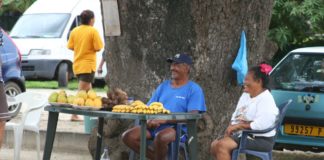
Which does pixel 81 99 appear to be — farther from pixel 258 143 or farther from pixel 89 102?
pixel 258 143

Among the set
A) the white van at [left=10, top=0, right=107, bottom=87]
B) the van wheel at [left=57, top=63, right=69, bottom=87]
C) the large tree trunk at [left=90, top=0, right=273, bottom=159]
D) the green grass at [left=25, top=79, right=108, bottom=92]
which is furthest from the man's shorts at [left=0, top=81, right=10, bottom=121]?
the van wheel at [left=57, top=63, right=69, bottom=87]

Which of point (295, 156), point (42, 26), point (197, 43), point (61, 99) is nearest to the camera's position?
point (61, 99)

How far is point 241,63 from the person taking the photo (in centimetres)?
829

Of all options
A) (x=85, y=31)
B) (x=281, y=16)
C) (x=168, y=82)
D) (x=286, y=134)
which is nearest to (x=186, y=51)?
(x=168, y=82)

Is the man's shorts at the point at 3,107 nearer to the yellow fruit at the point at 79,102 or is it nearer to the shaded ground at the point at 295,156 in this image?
the yellow fruit at the point at 79,102

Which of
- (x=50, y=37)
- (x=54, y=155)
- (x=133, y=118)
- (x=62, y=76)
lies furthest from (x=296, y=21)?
(x=133, y=118)

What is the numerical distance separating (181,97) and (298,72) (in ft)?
8.85

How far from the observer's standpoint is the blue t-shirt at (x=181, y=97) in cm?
754

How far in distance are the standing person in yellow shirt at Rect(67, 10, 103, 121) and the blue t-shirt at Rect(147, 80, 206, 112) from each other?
155 inches

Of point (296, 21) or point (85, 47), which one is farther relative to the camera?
point (296, 21)

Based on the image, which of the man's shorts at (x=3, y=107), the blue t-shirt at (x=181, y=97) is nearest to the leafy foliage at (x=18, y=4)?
the blue t-shirt at (x=181, y=97)

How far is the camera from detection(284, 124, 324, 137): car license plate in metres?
9.22

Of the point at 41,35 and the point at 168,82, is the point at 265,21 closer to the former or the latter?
the point at 168,82

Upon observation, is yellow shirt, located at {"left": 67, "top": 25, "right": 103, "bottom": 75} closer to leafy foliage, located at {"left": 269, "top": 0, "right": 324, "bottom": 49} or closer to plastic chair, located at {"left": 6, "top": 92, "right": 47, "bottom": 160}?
plastic chair, located at {"left": 6, "top": 92, "right": 47, "bottom": 160}
